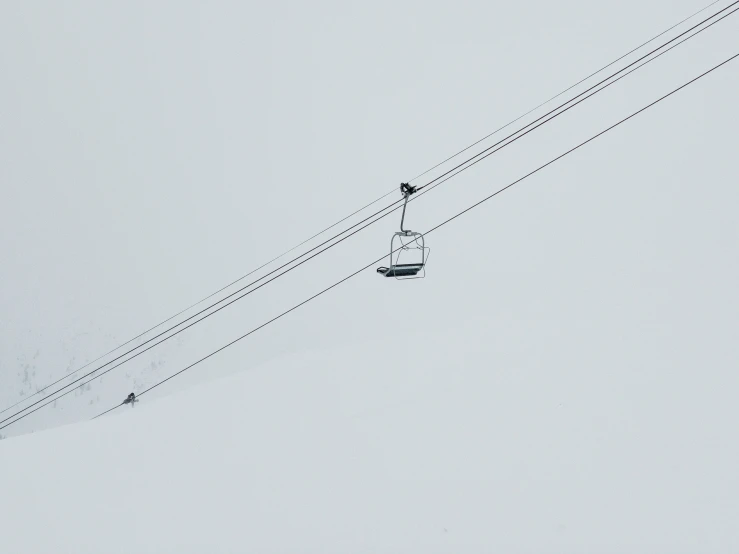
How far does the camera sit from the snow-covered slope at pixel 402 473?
127 inches

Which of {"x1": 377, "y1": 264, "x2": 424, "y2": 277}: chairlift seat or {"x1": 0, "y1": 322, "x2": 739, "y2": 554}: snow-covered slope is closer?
{"x1": 0, "y1": 322, "x2": 739, "y2": 554}: snow-covered slope

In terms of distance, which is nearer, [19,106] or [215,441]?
[215,441]

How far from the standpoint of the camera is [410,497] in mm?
3605

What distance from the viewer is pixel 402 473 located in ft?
12.9

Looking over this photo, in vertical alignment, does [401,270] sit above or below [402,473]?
above

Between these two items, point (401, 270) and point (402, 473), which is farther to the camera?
point (401, 270)

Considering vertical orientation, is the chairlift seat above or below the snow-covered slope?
above

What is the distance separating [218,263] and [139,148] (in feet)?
297

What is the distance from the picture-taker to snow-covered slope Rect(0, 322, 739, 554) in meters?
3.22

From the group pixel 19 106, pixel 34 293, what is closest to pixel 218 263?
pixel 34 293

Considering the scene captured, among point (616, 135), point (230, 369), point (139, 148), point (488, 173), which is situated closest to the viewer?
point (230, 369)

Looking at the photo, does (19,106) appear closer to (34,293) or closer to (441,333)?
(34,293)

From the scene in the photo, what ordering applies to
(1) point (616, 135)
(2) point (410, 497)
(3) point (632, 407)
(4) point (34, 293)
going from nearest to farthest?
(2) point (410, 497) < (3) point (632, 407) < (4) point (34, 293) < (1) point (616, 135)

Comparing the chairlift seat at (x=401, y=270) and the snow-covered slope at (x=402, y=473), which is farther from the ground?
the chairlift seat at (x=401, y=270)
